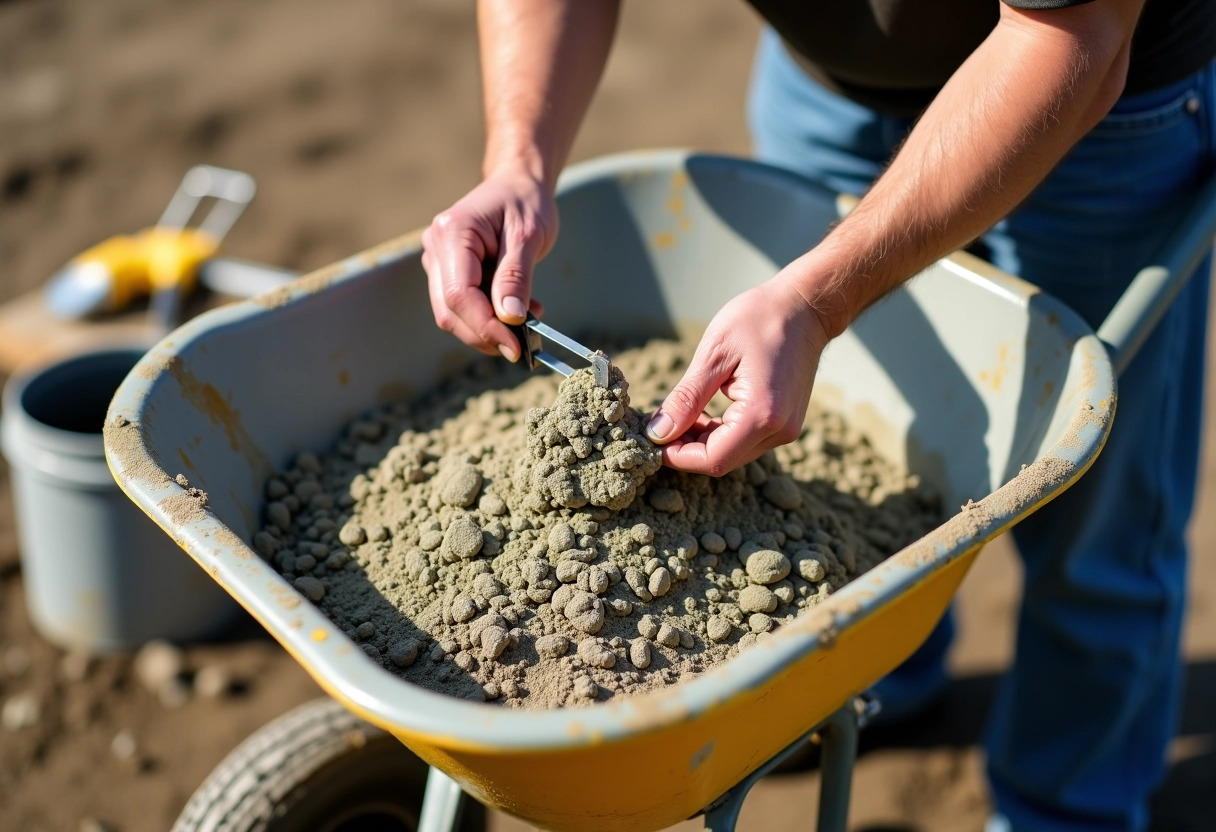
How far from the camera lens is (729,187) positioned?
146 centimetres

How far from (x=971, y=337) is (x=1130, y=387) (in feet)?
0.94

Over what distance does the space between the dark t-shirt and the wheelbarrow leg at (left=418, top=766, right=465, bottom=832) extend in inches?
38.6

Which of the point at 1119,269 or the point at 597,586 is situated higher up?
the point at 1119,269

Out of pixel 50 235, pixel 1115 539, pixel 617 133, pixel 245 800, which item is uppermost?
pixel 1115 539

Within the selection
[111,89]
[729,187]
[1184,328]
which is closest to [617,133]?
[111,89]

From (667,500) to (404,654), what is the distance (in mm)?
303

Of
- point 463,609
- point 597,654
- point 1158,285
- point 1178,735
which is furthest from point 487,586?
point 1178,735

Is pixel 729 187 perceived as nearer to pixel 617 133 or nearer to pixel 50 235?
pixel 617 133

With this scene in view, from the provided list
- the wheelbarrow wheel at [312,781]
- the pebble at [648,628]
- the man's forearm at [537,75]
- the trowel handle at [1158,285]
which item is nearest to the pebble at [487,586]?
the pebble at [648,628]

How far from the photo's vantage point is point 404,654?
1.00 m

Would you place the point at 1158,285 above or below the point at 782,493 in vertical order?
above

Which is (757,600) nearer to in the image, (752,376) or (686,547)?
(686,547)

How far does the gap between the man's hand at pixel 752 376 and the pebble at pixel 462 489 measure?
8.9 inches

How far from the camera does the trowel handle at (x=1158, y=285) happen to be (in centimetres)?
117
